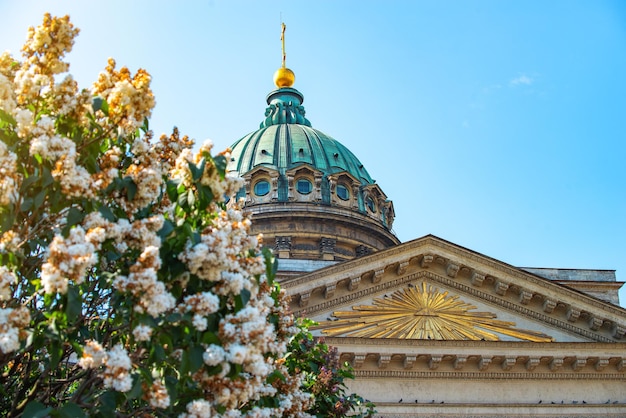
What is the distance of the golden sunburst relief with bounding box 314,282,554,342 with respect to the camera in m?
24.7

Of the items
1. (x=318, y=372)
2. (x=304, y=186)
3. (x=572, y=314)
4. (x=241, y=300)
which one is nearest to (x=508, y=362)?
(x=572, y=314)

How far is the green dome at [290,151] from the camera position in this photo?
49.2 meters

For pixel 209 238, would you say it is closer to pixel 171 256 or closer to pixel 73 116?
pixel 171 256

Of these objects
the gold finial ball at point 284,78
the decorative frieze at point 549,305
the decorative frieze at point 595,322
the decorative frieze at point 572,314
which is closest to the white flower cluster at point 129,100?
the decorative frieze at point 549,305

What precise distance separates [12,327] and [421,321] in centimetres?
1859

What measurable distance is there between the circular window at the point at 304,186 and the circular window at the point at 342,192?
1.76m

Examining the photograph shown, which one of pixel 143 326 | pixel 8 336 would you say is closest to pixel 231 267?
pixel 143 326

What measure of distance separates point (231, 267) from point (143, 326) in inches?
41.0

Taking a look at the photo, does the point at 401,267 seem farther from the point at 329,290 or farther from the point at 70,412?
the point at 70,412

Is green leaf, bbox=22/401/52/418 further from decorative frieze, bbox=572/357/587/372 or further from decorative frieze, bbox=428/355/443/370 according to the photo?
decorative frieze, bbox=572/357/587/372

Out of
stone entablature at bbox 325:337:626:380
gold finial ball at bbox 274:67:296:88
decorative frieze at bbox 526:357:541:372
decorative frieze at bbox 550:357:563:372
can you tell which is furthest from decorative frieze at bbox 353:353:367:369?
gold finial ball at bbox 274:67:296:88

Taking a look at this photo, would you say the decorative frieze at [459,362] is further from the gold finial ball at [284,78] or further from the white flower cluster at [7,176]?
the gold finial ball at [284,78]

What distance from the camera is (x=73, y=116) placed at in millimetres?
9141

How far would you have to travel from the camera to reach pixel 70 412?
26.5ft
